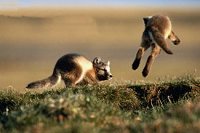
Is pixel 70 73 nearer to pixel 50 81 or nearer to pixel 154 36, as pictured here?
pixel 50 81

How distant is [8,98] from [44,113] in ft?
12.9

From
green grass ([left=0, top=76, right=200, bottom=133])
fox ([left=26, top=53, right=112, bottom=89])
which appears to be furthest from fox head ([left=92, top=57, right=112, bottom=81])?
green grass ([left=0, top=76, right=200, bottom=133])

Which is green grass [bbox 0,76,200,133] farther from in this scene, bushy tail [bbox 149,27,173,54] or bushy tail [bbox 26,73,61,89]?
bushy tail [bbox 26,73,61,89]

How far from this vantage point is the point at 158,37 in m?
10.1

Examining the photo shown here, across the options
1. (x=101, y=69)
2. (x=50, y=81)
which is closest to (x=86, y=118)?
(x=50, y=81)

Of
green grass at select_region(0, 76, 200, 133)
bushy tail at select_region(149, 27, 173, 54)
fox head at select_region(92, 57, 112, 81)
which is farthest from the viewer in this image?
fox head at select_region(92, 57, 112, 81)

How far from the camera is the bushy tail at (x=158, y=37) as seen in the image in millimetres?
9859

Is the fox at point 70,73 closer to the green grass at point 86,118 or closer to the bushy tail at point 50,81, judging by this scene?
the bushy tail at point 50,81

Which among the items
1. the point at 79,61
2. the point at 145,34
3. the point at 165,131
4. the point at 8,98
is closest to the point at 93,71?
the point at 79,61

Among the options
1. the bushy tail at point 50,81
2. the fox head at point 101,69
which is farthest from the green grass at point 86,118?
the fox head at point 101,69

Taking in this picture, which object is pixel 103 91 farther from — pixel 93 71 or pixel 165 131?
pixel 165 131

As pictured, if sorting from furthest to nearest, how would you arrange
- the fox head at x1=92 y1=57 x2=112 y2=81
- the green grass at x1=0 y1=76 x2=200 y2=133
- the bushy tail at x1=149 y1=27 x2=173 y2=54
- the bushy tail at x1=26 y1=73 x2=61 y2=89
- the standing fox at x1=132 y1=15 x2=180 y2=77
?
1. the fox head at x1=92 y1=57 x2=112 y2=81
2. the bushy tail at x1=26 y1=73 x2=61 y2=89
3. the standing fox at x1=132 y1=15 x2=180 y2=77
4. the bushy tail at x1=149 y1=27 x2=173 y2=54
5. the green grass at x1=0 y1=76 x2=200 y2=133

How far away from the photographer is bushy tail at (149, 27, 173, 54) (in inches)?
388

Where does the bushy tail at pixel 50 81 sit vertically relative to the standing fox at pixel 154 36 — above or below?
below
